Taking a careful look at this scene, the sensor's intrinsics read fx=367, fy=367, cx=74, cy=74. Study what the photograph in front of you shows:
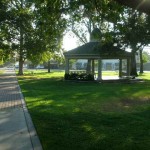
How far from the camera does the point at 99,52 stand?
36656 millimetres

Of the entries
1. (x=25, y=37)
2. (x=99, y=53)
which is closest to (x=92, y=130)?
(x=99, y=53)

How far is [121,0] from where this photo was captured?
24.5 ft

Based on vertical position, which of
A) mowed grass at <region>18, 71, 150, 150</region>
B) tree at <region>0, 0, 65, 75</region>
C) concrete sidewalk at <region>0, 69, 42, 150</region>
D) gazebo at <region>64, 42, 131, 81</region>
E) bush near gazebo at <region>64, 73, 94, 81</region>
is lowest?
mowed grass at <region>18, 71, 150, 150</region>

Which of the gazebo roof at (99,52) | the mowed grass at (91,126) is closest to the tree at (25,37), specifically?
the gazebo roof at (99,52)

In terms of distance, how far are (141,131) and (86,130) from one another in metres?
1.55

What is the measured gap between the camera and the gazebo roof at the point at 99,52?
119 feet

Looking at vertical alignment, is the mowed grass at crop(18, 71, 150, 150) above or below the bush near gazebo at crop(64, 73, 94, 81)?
below

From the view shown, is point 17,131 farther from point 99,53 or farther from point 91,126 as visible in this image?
point 99,53

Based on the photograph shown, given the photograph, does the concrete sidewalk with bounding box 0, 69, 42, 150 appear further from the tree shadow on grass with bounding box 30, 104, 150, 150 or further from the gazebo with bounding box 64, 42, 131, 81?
the gazebo with bounding box 64, 42, 131, 81

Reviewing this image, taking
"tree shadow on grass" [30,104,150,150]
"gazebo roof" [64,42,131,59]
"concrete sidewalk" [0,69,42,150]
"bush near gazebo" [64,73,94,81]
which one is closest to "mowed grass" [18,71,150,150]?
"tree shadow on grass" [30,104,150,150]

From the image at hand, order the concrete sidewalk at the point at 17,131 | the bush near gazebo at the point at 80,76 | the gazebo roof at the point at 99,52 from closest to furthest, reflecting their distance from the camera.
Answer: the concrete sidewalk at the point at 17,131 < the bush near gazebo at the point at 80,76 < the gazebo roof at the point at 99,52

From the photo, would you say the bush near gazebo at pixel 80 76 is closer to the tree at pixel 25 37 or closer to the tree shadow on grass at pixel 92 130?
the tree at pixel 25 37

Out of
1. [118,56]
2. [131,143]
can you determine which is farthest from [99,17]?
[118,56]

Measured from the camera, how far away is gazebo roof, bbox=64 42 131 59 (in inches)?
1433
